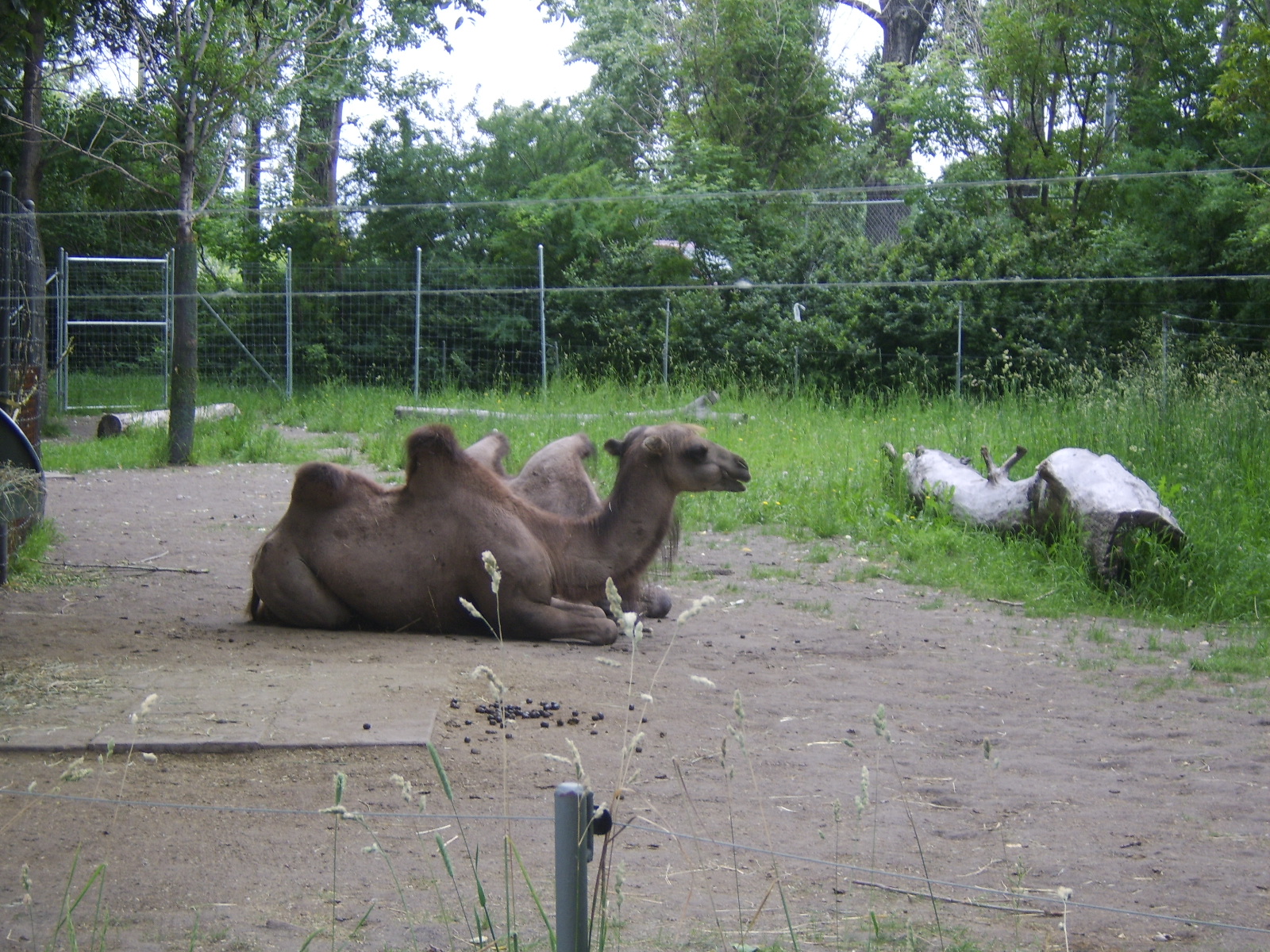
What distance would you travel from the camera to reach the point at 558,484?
24.1 feet

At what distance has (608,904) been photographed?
329cm

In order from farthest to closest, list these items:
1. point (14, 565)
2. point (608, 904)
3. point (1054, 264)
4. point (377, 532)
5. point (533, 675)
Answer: point (1054, 264) < point (14, 565) < point (377, 532) < point (533, 675) < point (608, 904)

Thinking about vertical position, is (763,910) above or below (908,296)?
below

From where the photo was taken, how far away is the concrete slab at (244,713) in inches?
172

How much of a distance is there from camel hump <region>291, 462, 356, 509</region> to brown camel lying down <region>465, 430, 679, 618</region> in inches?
36.4

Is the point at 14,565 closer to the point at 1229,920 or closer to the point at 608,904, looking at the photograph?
the point at 608,904

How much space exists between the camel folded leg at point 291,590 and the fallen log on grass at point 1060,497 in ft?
15.5

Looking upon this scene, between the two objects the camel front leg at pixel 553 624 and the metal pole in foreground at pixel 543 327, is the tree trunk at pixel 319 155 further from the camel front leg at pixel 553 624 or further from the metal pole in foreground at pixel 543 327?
the camel front leg at pixel 553 624

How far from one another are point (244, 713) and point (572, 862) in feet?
9.39

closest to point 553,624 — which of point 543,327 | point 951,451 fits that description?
point 951,451

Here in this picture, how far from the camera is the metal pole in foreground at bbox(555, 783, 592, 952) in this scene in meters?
2.19

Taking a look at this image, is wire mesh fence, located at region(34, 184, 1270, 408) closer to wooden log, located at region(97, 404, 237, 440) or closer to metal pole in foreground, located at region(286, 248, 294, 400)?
metal pole in foreground, located at region(286, 248, 294, 400)

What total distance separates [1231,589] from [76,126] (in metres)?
15.4

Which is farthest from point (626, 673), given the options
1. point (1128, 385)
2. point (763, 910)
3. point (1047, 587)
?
point (1128, 385)
